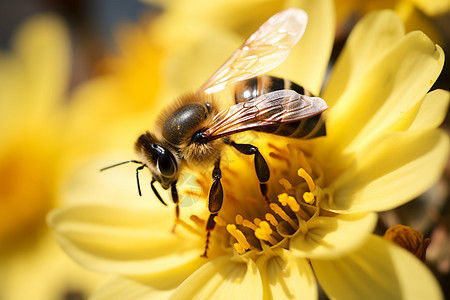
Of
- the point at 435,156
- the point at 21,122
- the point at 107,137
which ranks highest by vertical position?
the point at 435,156

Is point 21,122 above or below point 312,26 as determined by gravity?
below

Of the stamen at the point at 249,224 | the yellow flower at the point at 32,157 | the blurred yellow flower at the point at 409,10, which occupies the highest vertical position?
the blurred yellow flower at the point at 409,10

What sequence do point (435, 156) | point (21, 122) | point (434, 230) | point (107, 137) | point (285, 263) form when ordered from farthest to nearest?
point (21, 122) → point (107, 137) → point (434, 230) → point (285, 263) → point (435, 156)

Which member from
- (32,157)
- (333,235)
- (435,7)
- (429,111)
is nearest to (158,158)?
(333,235)

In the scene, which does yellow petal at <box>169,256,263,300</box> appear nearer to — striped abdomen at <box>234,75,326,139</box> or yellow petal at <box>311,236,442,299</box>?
yellow petal at <box>311,236,442,299</box>

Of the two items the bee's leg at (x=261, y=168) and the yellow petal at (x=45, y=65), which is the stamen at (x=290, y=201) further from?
the yellow petal at (x=45, y=65)

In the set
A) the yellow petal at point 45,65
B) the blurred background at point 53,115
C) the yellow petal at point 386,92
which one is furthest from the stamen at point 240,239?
the yellow petal at point 45,65

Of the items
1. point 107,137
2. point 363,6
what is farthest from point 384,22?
point 107,137

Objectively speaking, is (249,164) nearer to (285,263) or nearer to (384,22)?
(285,263)
